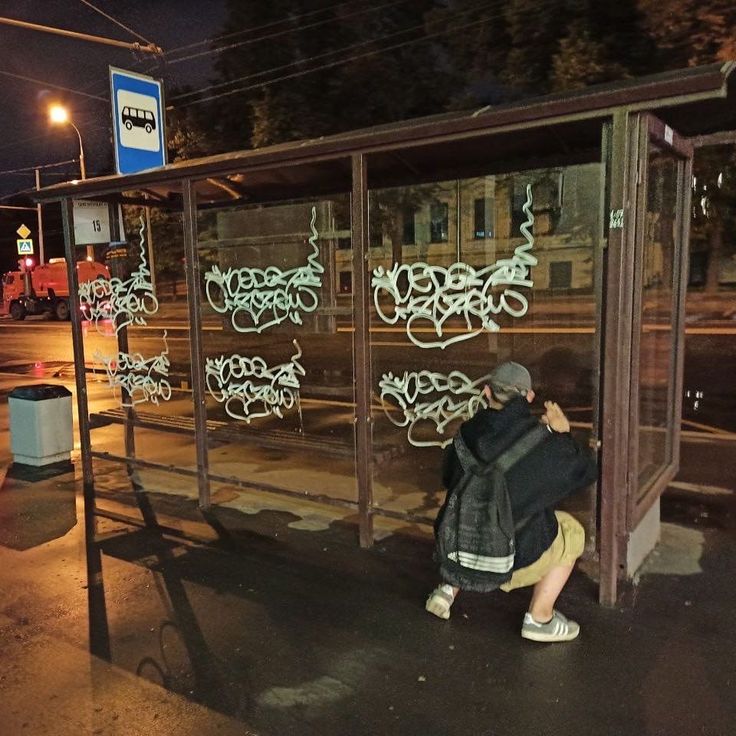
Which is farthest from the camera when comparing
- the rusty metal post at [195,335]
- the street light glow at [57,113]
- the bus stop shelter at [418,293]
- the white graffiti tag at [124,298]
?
the street light glow at [57,113]

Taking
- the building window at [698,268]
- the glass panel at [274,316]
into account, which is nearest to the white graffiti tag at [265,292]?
the glass panel at [274,316]

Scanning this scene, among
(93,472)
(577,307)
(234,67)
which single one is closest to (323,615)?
(577,307)

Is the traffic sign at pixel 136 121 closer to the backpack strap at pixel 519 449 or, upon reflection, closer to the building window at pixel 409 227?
the building window at pixel 409 227

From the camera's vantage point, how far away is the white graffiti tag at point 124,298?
20.9 ft

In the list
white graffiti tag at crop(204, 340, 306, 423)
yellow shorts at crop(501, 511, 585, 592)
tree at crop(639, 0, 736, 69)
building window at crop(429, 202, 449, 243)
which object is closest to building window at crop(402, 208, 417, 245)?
building window at crop(429, 202, 449, 243)

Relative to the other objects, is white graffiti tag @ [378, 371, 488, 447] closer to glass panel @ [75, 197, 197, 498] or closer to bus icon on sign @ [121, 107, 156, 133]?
glass panel @ [75, 197, 197, 498]

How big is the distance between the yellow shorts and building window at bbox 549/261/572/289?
181cm

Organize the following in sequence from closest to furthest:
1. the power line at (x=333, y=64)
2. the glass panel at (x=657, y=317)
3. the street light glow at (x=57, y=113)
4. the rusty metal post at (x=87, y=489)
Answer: the rusty metal post at (x=87, y=489), the glass panel at (x=657, y=317), the power line at (x=333, y=64), the street light glow at (x=57, y=113)

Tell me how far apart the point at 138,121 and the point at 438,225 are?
6210 millimetres

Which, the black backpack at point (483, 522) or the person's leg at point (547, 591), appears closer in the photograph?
the black backpack at point (483, 522)

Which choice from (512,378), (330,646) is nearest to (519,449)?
(512,378)

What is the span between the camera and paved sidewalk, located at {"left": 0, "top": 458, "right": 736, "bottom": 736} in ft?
10.0

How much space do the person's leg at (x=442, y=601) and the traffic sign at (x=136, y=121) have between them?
720 cm

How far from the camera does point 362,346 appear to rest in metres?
4.71
